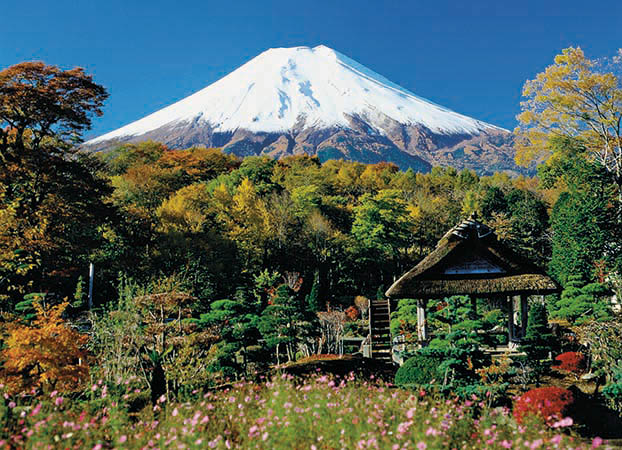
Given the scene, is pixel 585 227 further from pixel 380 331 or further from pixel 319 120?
pixel 319 120

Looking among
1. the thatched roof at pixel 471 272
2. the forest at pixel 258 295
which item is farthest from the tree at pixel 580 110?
the thatched roof at pixel 471 272

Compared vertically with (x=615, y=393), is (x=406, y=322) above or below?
above

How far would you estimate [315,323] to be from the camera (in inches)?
611

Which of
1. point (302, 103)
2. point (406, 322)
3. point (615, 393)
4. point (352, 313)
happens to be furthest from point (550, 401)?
point (302, 103)

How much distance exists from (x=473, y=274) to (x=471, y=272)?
0.09m

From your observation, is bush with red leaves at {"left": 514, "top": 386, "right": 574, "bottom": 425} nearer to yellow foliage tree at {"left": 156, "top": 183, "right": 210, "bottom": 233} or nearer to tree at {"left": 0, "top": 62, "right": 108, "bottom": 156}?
tree at {"left": 0, "top": 62, "right": 108, "bottom": 156}

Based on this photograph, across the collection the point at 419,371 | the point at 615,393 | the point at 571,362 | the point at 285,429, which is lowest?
the point at 571,362

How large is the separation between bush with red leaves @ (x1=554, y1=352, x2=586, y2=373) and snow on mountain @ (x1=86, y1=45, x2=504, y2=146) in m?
128

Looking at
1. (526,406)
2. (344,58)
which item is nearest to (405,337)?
(526,406)

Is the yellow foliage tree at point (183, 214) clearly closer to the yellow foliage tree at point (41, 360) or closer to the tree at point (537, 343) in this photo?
the yellow foliage tree at point (41, 360)

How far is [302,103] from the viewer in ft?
518

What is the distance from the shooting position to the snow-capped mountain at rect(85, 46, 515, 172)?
12750 centimetres

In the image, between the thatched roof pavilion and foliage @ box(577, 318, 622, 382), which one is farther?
the thatched roof pavilion

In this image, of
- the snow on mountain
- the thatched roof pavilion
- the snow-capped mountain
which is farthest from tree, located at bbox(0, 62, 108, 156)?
the snow on mountain
